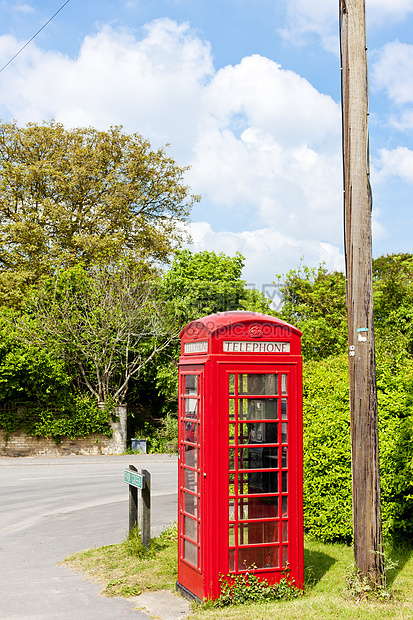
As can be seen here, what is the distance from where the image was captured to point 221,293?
27.7 metres

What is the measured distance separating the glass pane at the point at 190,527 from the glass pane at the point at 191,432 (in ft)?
2.71

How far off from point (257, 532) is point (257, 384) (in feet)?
4.84

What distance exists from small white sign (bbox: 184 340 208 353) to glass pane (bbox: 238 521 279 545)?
1784 millimetres

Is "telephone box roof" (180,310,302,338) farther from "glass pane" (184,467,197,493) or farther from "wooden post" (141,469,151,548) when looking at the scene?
"wooden post" (141,469,151,548)

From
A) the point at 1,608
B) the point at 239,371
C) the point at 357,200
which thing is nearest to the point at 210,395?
the point at 239,371

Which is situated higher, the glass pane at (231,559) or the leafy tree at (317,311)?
the leafy tree at (317,311)

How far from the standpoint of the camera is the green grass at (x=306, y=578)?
19.1 ft

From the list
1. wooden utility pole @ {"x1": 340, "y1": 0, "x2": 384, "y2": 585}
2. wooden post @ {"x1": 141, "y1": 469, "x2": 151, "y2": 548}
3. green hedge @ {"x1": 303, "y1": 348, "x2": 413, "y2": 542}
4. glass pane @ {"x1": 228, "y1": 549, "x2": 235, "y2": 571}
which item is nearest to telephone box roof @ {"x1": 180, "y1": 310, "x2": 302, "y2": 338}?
wooden utility pole @ {"x1": 340, "y1": 0, "x2": 384, "y2": 585}

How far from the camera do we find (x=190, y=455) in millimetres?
6852

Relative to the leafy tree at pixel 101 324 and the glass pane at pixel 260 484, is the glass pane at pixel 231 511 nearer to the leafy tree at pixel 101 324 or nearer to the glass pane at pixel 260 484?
the glass pane at pixel 260 484

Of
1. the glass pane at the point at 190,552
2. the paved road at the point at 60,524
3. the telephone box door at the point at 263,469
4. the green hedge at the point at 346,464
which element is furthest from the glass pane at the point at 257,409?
the green hedge at the point at 346,464

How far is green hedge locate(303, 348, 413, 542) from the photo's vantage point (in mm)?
8195

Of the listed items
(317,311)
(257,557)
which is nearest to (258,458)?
(257,557)

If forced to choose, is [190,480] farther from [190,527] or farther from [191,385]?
[191,385]
